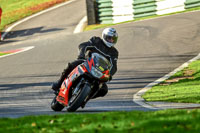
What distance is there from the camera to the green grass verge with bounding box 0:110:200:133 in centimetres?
583

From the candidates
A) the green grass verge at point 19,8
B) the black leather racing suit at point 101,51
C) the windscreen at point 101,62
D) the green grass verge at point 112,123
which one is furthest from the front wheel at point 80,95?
the green grass verge at point 19,8

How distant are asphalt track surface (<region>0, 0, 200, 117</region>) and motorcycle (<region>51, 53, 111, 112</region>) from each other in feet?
1.76

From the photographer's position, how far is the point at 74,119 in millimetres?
7184

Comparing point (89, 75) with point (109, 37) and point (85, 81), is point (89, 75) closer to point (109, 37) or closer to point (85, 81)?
point (85, 81)

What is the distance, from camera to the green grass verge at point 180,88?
35.9 ft

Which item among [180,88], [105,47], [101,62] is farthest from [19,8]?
[101,62]

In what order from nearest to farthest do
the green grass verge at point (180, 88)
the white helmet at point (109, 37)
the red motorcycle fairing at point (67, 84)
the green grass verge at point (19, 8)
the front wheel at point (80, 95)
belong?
1. the front wheel at point (80, 95)
2. the red motorcycle fairing at point (67, 84)
3. the white helmet at point (109, 37)
4. the green grass verge at point (180, 88)
5. the green grass verge at point (19, 8)

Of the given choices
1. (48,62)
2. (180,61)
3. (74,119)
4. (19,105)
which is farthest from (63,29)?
(74,119)

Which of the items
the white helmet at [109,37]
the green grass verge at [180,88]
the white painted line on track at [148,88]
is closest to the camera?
the white helmet at [109,37]

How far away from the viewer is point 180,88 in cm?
1233

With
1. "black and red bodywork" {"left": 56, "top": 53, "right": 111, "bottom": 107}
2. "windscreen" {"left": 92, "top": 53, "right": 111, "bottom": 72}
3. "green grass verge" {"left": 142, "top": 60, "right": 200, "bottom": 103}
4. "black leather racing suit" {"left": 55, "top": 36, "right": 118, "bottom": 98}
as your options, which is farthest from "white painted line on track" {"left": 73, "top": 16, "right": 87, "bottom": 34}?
"windscreen" {"left": 92, "top": 53, "right": 111, "bottom": 72}

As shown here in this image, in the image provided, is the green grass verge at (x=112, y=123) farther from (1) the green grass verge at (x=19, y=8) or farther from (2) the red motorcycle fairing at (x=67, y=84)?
(1) the green grass verge at (x=19, y=8)

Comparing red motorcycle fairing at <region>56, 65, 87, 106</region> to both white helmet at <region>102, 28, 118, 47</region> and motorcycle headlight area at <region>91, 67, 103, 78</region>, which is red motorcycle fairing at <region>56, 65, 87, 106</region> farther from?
white helmet at <region>102, 28, 118, 47</region>

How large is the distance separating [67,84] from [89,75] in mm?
549
